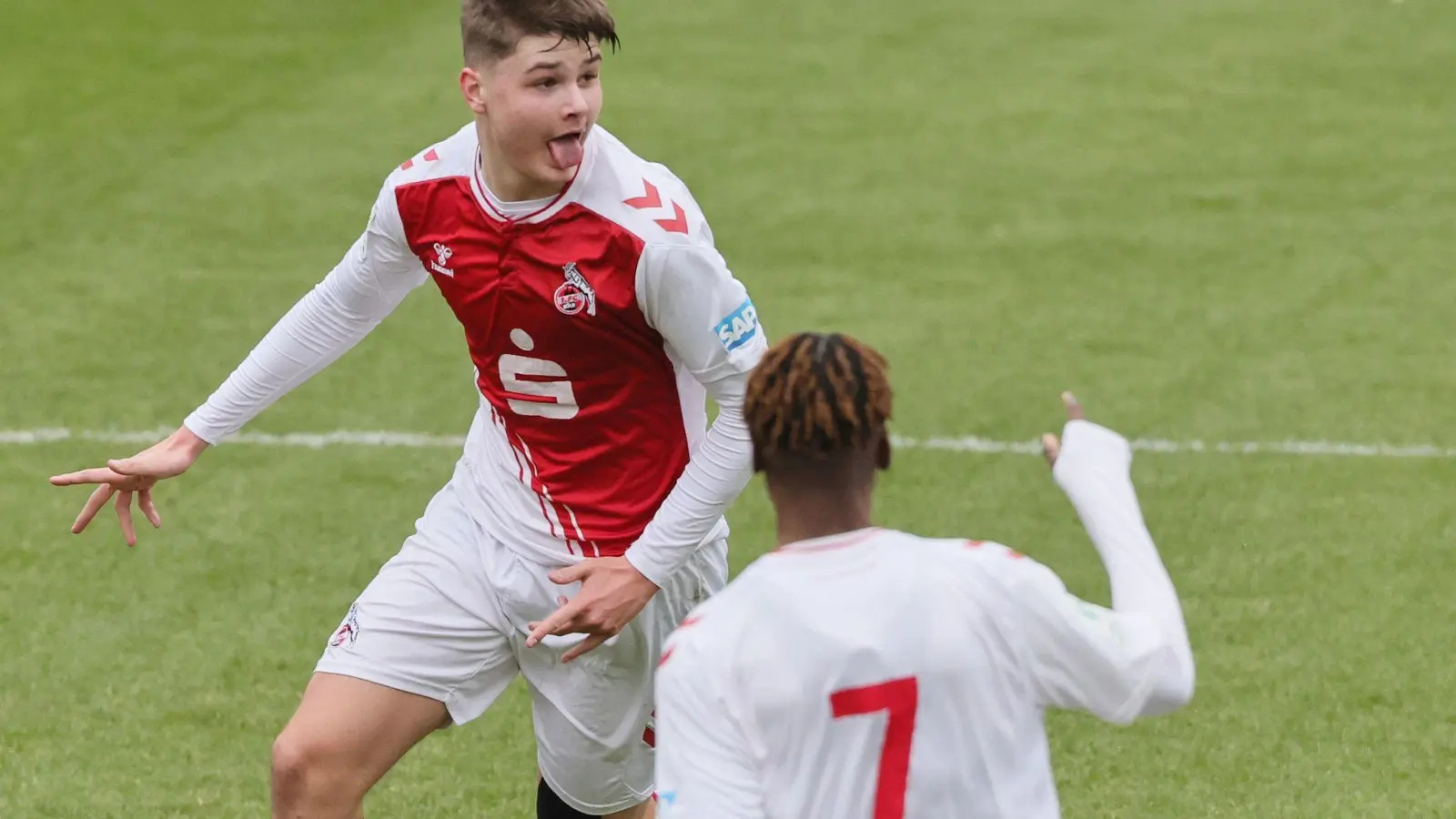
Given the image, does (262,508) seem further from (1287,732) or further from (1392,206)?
(1392,206)

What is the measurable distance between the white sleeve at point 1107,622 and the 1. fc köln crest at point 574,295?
1.49m

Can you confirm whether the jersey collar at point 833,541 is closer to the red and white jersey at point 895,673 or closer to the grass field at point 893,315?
the red and white jersey at point 895,673

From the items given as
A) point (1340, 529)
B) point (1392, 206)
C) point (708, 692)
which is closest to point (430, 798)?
point (708, 692)

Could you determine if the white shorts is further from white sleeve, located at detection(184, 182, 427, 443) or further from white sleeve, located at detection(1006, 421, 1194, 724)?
white sleeve, located at detection(1006, 421, 1194, 724)

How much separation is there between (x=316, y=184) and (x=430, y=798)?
6.26 metres

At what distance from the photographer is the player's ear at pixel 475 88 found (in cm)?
426

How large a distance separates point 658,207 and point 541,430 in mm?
622

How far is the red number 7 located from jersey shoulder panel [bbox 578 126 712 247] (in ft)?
4.92

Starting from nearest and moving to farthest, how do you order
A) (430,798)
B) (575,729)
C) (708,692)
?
(708,692) < (575,729) < (430,798)

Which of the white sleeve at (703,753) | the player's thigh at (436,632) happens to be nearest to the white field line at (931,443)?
the player's thigh at (436,632)

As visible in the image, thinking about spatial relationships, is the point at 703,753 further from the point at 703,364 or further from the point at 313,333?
the point at 313,333

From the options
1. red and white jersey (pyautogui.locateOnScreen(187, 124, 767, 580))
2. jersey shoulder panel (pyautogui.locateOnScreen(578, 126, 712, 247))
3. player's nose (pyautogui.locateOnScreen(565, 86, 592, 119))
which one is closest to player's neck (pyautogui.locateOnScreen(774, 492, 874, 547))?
red and white jersey (pyautogui.locateOnScreen(187, 124, 767, 580))

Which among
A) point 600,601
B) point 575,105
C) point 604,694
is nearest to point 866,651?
point 600,601

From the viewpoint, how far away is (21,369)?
28.6 ft
